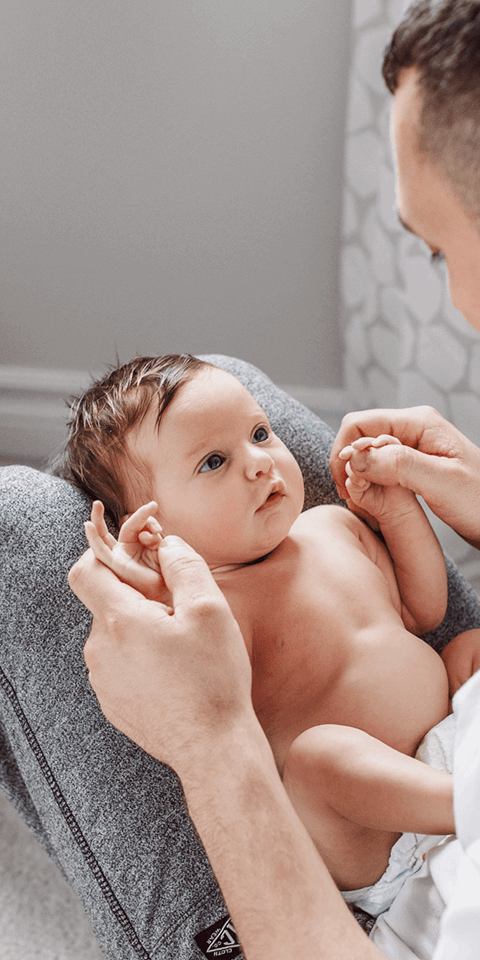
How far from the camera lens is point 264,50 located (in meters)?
1.75

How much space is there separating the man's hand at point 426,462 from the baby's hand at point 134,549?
1.21ft

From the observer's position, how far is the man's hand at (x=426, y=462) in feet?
3.29

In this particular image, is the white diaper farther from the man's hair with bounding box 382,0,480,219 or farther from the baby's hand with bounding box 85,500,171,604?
the man's hair with bounding box 382,0,480,219

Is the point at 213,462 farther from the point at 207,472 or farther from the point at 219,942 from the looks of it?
the point at 219,942

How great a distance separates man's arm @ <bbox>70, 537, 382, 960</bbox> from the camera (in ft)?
1.89

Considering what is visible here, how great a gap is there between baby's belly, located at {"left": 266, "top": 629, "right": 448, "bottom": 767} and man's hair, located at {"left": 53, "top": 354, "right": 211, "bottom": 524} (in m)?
0.35

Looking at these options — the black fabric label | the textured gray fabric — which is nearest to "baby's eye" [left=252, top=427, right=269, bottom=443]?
the textured gray fabric

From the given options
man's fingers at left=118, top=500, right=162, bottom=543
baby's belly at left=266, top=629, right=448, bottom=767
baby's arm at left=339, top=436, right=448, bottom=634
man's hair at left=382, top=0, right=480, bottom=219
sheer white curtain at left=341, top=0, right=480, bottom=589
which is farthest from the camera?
sheer white curtain at left=341, top=0, right=480, bottom=589

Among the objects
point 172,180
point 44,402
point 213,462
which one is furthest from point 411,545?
point 44,402

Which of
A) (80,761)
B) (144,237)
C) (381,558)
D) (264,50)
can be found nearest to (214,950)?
(80,761)

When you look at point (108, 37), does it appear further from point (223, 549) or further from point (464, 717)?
point (464, 717)

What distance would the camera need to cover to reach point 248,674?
0.67m

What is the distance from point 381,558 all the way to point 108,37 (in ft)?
4.60

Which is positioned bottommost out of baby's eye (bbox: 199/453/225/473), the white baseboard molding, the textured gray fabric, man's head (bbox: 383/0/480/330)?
the white baseboard molding
